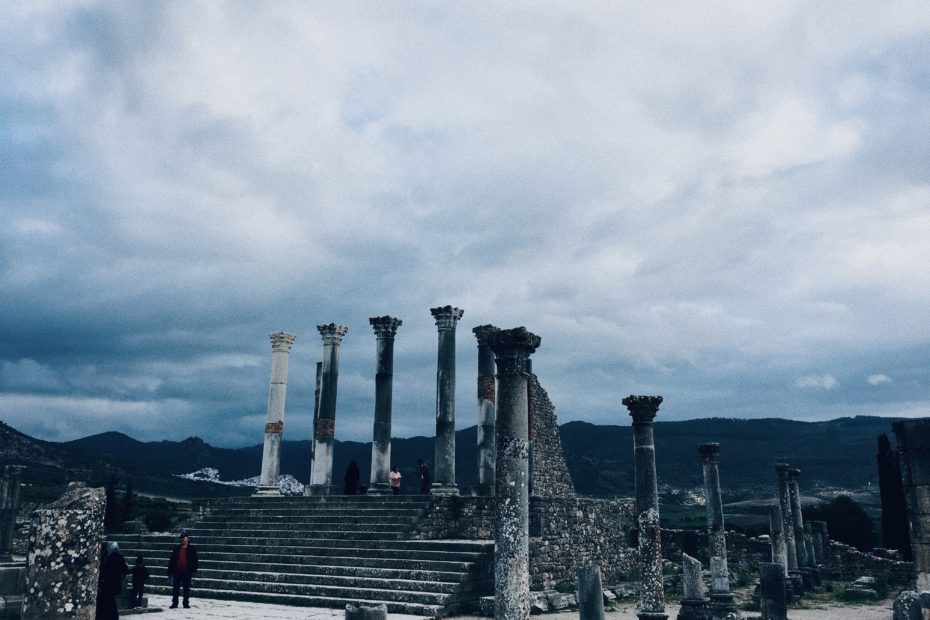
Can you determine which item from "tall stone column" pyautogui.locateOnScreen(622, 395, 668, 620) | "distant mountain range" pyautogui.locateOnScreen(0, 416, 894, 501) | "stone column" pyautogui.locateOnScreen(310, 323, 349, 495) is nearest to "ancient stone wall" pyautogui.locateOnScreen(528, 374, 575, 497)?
"stone column" pyautogui.locateOnScreen(310, 323, 349, 495)

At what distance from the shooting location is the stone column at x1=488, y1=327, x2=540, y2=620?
10.8 meters

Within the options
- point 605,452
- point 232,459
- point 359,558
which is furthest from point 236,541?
point 232,459

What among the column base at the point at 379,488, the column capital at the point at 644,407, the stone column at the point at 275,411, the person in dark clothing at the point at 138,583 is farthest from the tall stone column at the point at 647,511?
the stone column at the point at 275,411

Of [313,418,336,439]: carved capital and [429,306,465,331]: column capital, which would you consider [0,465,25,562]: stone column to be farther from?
[429,306,465,331]: column capital

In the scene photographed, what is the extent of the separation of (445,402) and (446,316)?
310 cm

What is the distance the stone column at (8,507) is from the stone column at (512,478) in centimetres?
2114

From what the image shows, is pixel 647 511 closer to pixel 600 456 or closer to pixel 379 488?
pixel 379 488

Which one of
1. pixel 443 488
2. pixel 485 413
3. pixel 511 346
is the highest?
pixel 485 413

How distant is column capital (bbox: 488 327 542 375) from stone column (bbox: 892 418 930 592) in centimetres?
685

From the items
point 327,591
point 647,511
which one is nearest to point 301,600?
point 327,591

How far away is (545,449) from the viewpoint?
31516mm

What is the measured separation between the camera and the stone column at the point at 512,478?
10750 millimetres

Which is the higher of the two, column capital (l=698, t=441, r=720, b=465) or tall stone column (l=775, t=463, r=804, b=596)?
column capital (l=698, t=441, r=720, b=465)

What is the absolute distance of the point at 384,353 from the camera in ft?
82.6
